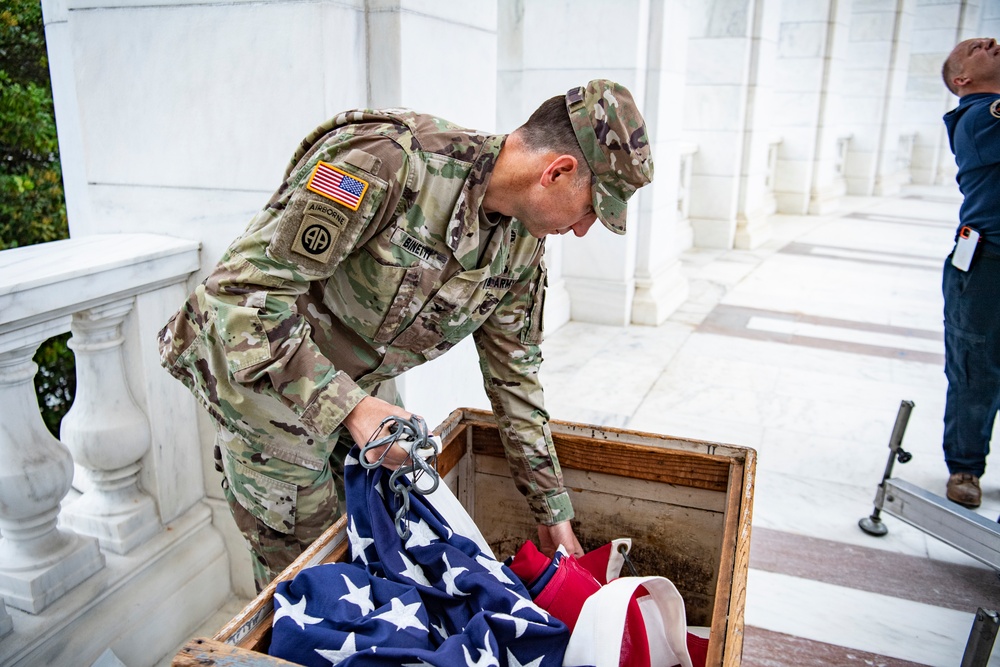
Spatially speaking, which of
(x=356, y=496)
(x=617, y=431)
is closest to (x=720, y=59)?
(x=617, y=431)

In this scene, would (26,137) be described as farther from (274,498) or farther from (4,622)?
(274,498)

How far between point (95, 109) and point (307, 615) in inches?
76.7

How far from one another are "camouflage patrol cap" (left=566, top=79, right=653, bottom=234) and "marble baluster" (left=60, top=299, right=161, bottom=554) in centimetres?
146

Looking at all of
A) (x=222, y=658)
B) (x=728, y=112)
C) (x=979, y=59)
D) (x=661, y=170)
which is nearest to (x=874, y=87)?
(x=728, y=112)

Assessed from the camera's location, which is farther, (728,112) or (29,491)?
(728,112)

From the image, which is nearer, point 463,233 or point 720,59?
point 463,233

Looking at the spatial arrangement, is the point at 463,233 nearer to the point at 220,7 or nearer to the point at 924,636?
the point at 220,7

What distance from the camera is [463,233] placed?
1608 mm

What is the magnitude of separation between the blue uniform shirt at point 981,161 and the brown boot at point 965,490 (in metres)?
0.99

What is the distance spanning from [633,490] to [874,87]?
568 inches

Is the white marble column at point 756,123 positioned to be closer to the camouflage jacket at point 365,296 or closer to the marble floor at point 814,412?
the marble floor at point 814,412

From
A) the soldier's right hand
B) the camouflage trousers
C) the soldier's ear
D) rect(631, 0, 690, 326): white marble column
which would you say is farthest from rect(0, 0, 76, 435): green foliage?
the soldier's ear

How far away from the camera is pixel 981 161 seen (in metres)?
2.95

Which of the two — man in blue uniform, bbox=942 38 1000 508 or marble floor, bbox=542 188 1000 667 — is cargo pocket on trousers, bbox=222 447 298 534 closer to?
marble floor, bbox=542 188 1000 667
